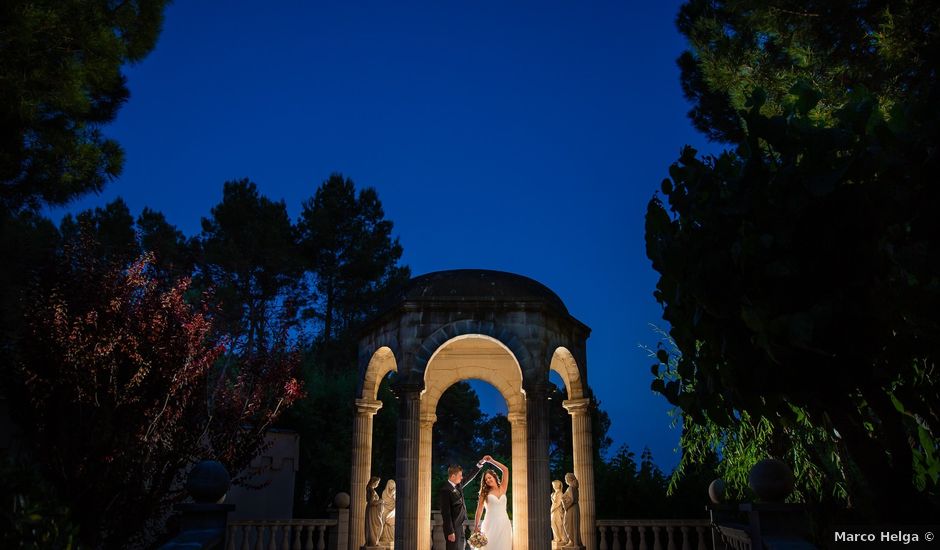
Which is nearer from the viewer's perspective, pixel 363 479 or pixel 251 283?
pixel 363 479

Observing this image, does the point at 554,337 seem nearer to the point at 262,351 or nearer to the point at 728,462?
the point at 728,462

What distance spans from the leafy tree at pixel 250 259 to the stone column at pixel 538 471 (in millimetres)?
20910

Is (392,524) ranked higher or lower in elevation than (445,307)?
lower

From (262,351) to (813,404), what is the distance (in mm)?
13835

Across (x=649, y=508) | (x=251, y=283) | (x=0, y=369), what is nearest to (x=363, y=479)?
(x=0, y=369)

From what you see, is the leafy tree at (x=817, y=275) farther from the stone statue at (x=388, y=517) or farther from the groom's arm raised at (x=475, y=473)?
the stone statue at (x=388, y=517)

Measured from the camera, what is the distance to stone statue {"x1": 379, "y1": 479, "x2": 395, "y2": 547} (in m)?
12.8

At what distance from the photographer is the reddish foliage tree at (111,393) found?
1034cm

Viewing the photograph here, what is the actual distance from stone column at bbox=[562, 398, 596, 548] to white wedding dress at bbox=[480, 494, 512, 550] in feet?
5.26

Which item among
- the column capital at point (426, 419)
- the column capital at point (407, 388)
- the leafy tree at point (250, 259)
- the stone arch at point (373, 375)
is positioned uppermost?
the leafy tree at point (250, 259)

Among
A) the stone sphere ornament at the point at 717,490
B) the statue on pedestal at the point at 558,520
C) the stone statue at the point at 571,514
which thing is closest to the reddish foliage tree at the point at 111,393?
the statue on pedestal at the point at 558,520

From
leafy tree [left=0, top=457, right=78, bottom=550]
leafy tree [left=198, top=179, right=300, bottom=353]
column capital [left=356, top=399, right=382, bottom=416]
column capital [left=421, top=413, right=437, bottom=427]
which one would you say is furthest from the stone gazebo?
leafy tree [left=198, top=179, right=300, bottom=353]

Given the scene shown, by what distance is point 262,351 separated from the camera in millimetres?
16094

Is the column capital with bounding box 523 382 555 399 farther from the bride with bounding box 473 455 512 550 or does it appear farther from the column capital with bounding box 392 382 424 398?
the bride with bounding box 473 455 512 550
